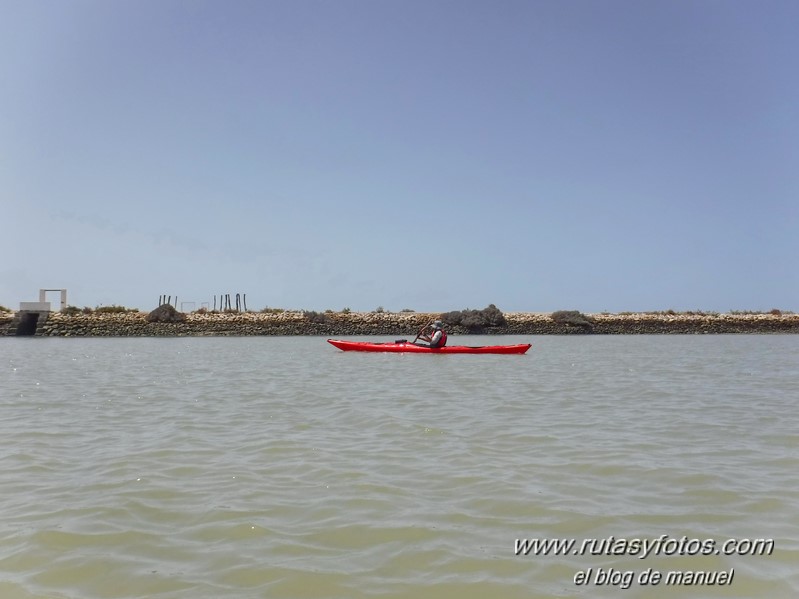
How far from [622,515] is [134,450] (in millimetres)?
4302

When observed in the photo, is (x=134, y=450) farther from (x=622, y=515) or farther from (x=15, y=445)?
(x=622, y=515)

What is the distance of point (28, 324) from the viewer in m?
37.4

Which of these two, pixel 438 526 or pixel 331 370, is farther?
pixel 331 370

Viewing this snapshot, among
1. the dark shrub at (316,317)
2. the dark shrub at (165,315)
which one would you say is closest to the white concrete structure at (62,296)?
the dark shrub at (165,315)

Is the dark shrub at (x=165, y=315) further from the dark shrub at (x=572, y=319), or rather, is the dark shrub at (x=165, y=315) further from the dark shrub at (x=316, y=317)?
the dark shrub at (x=572, y=319)

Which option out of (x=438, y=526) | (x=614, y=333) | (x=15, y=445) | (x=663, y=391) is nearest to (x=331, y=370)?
(x=663, y=391)

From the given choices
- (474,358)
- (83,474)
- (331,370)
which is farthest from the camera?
(474,358)

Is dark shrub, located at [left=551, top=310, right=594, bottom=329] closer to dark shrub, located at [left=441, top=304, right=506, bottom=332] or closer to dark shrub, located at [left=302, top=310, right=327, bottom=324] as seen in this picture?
dark shrub, located at [left=441, top=304, right=506, bottom=332]

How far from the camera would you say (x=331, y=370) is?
15070 millimetres

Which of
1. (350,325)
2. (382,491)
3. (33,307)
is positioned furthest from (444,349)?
(33,307)

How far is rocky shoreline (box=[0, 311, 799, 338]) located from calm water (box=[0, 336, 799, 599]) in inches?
1092

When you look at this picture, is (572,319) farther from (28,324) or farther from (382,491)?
(382,491)

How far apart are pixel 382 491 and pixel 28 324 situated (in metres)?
38.4

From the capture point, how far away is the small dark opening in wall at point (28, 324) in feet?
121
